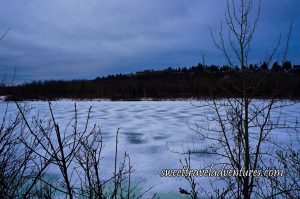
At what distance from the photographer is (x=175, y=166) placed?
258 inches

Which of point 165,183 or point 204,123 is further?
point 204,123

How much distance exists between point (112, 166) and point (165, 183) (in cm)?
170

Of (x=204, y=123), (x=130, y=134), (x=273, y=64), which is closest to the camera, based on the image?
(x=273, y=64)

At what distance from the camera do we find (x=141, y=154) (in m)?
7.68

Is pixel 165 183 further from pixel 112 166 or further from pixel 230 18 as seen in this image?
pixel 230 18

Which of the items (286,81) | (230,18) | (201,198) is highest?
(230,18)

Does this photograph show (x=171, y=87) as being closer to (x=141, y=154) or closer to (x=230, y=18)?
(x=141, y=154)

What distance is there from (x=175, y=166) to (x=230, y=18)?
4310 millimetres

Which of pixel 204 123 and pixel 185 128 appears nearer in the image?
pixel 185 128

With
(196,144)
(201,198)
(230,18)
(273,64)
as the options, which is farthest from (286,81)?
(196,144)

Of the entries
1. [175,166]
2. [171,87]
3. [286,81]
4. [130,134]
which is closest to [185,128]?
[130,134]

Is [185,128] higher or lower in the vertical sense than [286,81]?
lower

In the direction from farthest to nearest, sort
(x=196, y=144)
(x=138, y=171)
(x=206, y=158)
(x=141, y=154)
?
1. (x=196, y=144)
2. (x=141, y=154)
3. (x=206, y=158)
4. (x=138, y=171)

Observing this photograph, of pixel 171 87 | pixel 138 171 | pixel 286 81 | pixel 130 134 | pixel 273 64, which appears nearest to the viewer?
pixel 273 64
